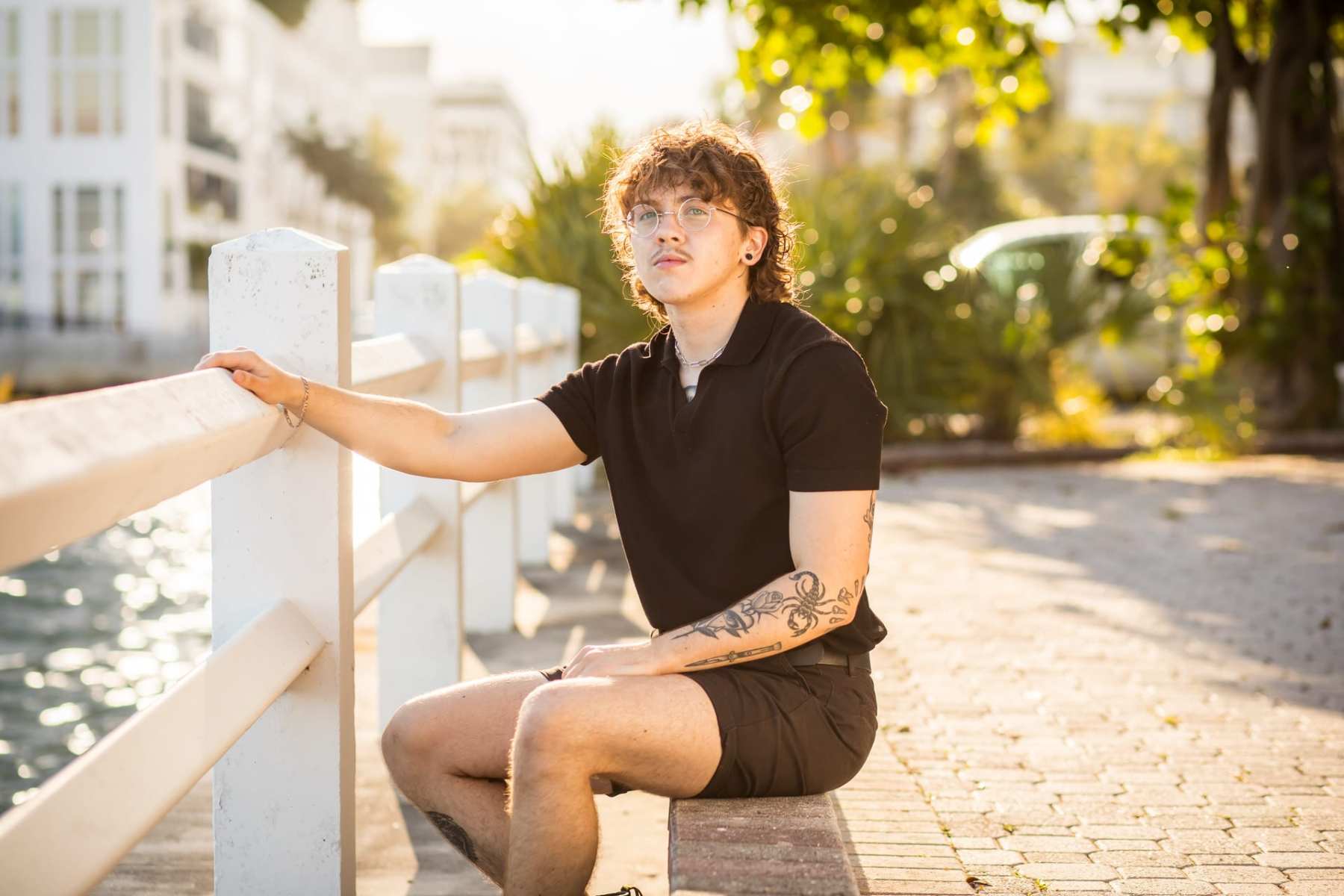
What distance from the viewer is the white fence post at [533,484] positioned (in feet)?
23.2

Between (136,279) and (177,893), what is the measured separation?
40.9 m

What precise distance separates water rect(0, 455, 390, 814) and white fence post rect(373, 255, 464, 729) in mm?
359

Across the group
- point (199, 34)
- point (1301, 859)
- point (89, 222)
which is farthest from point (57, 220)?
point (1301, 859)

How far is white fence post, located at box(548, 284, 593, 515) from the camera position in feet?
27.5

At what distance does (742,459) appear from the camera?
283 cm

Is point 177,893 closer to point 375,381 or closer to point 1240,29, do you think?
point 375,381

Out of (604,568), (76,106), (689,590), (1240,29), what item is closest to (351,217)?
(76,106)

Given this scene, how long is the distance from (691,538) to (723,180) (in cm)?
73

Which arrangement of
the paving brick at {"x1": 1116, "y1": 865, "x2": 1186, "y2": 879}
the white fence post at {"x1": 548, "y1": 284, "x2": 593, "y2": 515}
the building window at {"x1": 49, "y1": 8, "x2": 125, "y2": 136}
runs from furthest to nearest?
the building window at {"x1": 49, "y1": 8, "x2": 125, "y2": 136}, the white fence post at {"x1": 548, "y1": 284, "x2": 593, "y2": 515}, the paving brick at {"x1": 1116, "y1": 865, "x2": 1186, "y2": 879}

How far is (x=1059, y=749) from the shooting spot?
403cm

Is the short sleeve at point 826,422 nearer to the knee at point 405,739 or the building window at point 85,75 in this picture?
the knee at point 405,739

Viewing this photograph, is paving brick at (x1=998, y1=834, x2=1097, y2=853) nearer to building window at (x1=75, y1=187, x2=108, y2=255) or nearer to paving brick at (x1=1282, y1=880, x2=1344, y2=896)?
paving brick at (x1=1282, y1=880, x2=1344, y2=896)

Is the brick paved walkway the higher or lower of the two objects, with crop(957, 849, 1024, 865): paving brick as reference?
lower

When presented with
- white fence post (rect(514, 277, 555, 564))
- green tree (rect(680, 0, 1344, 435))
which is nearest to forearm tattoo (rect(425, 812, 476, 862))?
white fence post (rect(514, 277, 555, 564))
